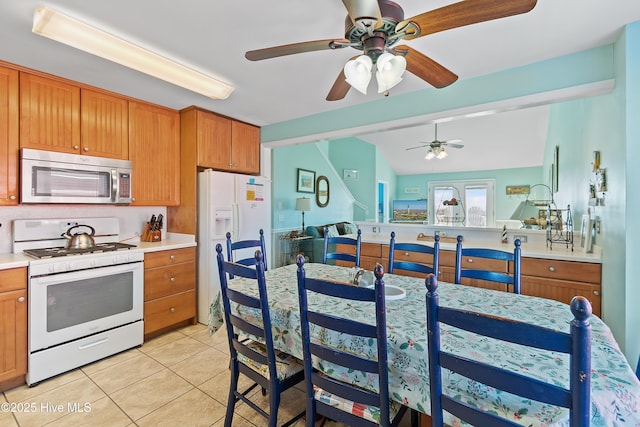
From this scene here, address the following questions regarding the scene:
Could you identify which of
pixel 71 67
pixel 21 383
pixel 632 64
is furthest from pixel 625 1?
pixel 21 383

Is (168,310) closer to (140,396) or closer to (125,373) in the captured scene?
(125,373)

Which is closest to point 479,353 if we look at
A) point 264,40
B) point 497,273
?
point 497,273

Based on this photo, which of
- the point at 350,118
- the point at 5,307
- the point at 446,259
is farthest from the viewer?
the point at 350,118

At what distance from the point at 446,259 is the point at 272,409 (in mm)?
2193

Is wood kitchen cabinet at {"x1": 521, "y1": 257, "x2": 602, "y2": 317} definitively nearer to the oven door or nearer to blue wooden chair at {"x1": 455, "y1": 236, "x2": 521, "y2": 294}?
blue wooden chair at {"x1": 455, "y1": 236, "x2": 521, "y2": 294}

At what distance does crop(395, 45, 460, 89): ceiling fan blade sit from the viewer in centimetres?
162

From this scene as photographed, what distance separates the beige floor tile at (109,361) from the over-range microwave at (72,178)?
1376 mm

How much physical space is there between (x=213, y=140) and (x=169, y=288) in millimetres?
1678

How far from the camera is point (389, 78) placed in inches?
60.6

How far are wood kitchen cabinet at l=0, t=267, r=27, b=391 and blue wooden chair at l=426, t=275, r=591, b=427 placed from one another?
8.99 feet

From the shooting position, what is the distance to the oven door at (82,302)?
2205 millimetres

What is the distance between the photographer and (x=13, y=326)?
6.97ft

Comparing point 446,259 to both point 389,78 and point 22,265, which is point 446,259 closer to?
point 389,78

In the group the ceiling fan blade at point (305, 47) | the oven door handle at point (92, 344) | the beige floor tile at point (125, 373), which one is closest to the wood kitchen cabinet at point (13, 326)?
the oven door handle at point (92, 344)
